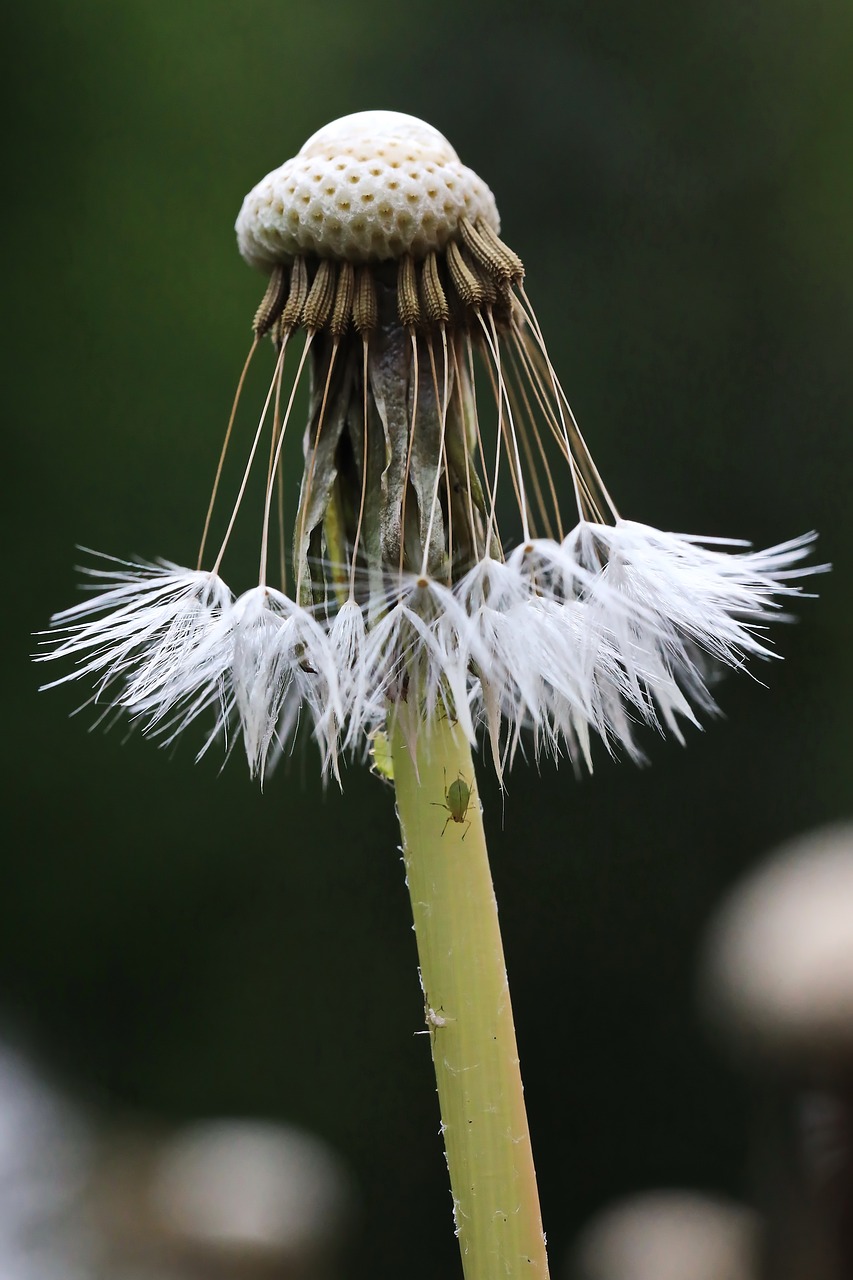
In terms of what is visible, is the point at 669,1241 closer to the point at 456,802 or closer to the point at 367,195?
the point at 456,802

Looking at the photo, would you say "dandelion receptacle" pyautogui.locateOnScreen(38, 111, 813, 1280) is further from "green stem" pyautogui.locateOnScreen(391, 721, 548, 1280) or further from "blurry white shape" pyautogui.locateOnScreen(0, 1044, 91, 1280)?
"blurry white shape" pyautogui.locateOnScreen(0, 1044, 91, 1280)

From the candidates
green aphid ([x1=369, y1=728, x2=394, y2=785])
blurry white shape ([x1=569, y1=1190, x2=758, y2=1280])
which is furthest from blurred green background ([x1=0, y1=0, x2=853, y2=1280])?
green aphid ([x1=369, y1=728, x2=394, y2=785])

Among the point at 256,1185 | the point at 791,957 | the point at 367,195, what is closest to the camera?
the point at 367,195

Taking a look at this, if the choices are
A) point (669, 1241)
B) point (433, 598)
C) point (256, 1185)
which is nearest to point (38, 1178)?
point (256, 1185)

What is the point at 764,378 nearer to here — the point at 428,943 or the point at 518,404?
the point at 518,404

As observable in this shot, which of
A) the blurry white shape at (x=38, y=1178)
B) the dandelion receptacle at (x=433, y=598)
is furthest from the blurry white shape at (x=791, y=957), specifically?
the blurry white shape at (x=38, y=1178)

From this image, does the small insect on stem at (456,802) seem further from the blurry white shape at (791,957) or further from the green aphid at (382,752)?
the blurry white shape at (791,957)
